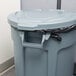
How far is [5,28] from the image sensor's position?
1792 mm

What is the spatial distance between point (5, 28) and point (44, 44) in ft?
2.62

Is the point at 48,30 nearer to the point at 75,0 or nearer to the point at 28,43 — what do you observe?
the point at 28,43

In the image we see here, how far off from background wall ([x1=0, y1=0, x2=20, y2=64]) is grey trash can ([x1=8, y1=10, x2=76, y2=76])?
545 mm

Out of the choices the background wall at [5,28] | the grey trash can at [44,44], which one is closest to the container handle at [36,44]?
the grey trash can at [44,44]

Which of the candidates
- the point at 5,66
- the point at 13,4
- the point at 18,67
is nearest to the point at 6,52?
the point at 5,66

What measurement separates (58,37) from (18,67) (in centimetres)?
38

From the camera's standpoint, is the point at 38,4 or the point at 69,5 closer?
the point at 69,5

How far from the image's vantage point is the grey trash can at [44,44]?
3.51 ft

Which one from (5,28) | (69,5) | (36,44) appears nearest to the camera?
(36,44)

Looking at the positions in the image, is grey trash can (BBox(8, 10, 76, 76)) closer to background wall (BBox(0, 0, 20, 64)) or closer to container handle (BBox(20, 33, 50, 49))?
container handle (BBox(20, 33, 50, 49))

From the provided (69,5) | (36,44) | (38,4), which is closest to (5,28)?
(38,4)

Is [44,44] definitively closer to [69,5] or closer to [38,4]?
[69,5]

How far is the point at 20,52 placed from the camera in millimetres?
1187

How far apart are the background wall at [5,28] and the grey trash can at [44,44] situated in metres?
0.55
